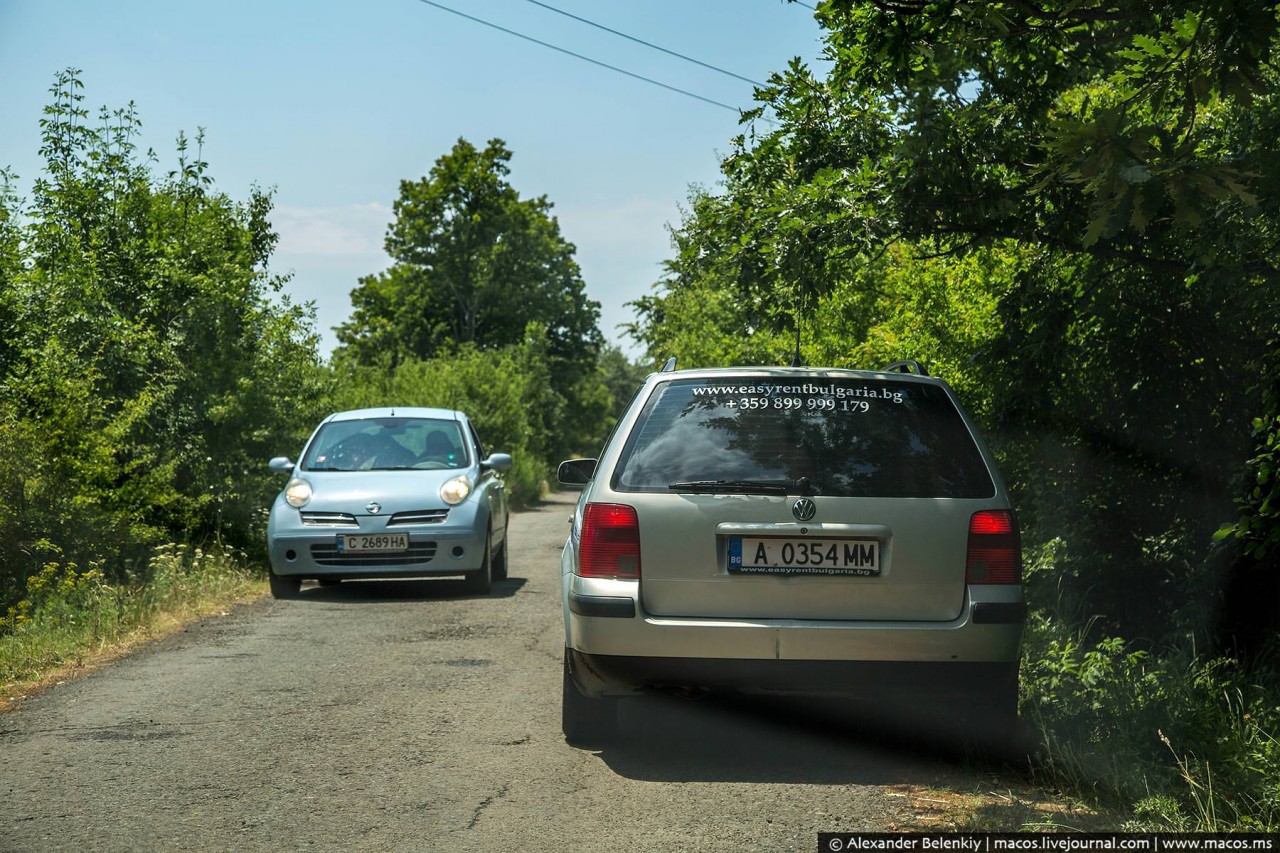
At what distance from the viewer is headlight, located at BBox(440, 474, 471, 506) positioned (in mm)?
12164

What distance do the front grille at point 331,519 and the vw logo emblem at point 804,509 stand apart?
23.4ft

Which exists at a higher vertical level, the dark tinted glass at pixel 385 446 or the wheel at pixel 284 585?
the dark tinted glass at pixel 385 446

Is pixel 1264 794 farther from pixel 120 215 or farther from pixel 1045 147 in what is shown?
pixel 120 215

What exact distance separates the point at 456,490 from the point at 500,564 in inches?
70.2

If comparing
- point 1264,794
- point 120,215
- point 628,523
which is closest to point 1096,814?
point 1264,794

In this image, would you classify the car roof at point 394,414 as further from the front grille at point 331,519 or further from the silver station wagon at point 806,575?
the silver station wagon at point 806,575

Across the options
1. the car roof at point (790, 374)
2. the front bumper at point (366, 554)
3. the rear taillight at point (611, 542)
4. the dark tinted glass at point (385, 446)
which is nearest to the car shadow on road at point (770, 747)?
the rear taillight at point (611, 542)

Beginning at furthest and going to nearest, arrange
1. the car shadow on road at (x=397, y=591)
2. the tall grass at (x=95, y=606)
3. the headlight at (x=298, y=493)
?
1. the car shadow on road at (x=397, y=591)
2. the headlight at (x=298, y=493)
3. the tall grass at (x=95, y=606)

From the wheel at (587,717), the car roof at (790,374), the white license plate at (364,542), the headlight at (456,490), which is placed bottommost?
the wheel at (587,717)

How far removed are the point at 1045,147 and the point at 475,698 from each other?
4082 millimetres

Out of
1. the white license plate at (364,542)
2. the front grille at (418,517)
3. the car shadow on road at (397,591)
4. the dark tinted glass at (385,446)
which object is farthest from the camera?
the dark tinted glass at (385,446)

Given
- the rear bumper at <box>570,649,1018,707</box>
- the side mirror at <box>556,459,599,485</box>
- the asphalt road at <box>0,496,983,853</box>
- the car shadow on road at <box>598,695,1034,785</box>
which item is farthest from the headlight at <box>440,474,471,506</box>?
the rear bumper at <box>570,649,1018,707</box>

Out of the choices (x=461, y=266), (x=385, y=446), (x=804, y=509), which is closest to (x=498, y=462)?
(x=385, y=446)

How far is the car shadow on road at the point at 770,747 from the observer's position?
5527 mm
